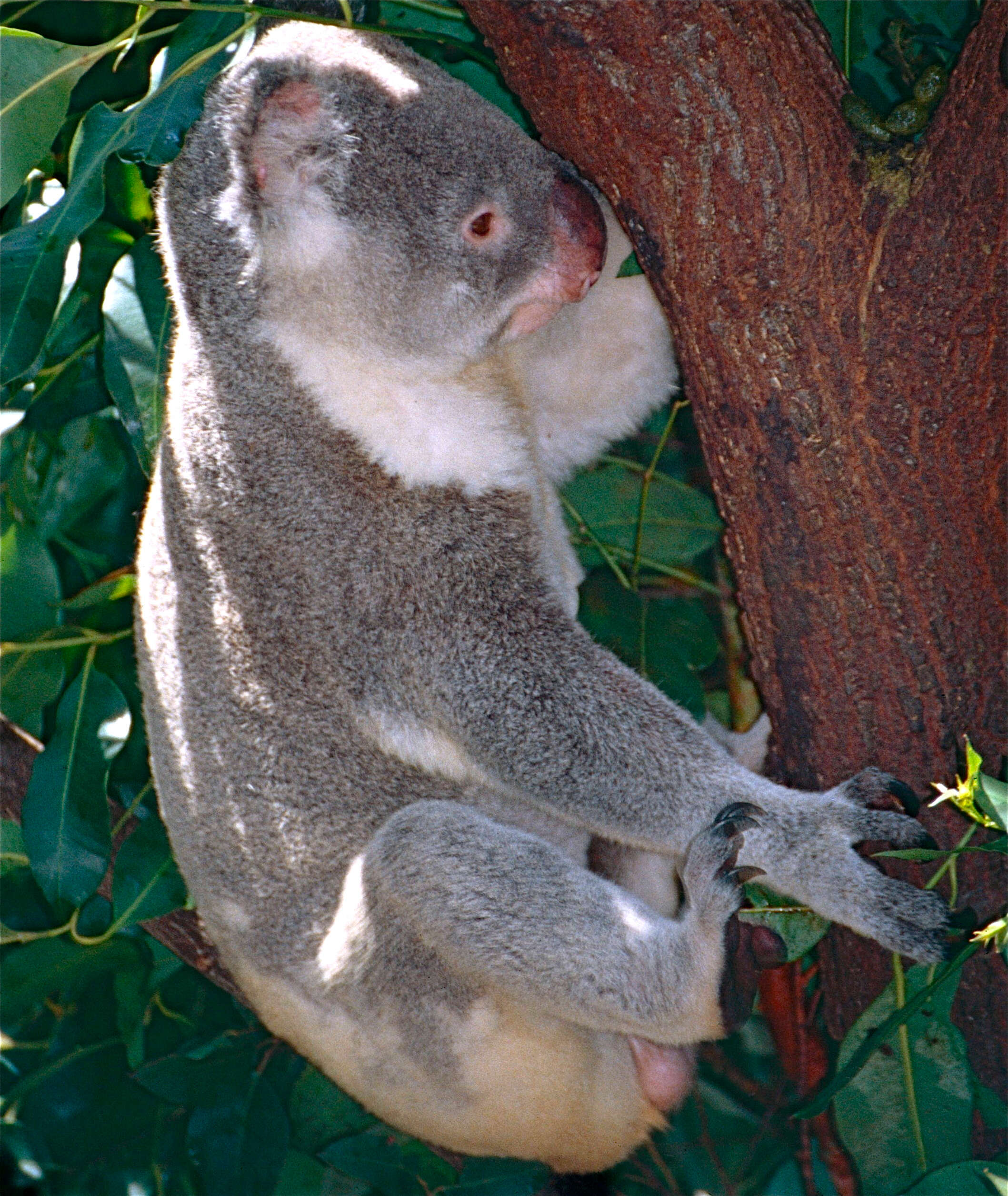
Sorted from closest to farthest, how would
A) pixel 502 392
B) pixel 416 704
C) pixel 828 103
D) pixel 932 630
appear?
1. pixel 828 103
2. pixel 932 630
3. pixel 416 704
4. pixel 502 392

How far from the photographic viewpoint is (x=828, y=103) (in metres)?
1.84

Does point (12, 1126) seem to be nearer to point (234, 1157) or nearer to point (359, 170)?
point (234, 1157)

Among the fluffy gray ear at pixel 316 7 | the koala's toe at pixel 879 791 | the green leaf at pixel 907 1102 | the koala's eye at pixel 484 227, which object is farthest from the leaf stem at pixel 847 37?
the green leaf at pixel 907 1102

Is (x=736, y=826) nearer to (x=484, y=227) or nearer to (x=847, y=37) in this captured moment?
(x=484, y=227)

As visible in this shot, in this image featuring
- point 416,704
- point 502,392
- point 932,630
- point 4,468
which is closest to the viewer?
point 932,630

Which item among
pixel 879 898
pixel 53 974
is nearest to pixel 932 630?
pixel 879 898

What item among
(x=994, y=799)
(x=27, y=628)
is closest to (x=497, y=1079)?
(x=994, y=799)

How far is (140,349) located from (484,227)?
2.34ft

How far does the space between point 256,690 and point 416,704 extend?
0.31m

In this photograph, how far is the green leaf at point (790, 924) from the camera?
6.66 ft

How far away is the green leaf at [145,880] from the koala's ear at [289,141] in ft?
4.59

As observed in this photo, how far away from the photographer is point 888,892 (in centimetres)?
195

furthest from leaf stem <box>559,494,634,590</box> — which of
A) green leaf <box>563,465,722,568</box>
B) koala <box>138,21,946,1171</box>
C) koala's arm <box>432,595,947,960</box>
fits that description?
koala's arm <box>432,595,947,960</box>

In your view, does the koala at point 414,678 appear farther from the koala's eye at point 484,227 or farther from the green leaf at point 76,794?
the green leaf at point 76,794
